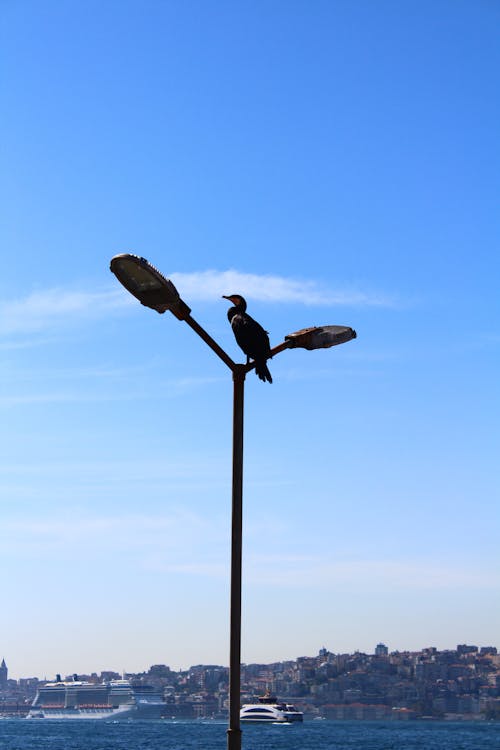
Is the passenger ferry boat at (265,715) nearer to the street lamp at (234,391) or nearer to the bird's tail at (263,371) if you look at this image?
the bird's tail at (263,371)

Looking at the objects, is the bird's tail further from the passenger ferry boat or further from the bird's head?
the passenger ferry boat

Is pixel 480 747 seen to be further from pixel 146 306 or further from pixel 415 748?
pixel 146 306

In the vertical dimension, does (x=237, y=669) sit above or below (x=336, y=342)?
below

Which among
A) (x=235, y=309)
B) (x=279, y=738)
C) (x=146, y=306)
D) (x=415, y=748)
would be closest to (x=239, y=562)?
(x=146, y=306)

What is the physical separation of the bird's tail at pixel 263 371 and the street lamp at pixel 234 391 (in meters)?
0.78

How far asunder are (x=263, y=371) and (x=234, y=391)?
1.14 m

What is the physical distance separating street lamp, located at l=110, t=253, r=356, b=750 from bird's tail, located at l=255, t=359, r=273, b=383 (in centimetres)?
78

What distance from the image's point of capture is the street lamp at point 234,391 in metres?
8.00

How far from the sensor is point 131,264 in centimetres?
827

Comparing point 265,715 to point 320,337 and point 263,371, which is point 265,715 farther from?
point 320,337

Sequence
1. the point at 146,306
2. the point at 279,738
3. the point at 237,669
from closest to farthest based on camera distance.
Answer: the point at 237,669 → the point at 146,306 → the point at 279,738

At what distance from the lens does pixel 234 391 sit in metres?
8.90

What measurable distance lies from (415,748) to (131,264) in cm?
11364

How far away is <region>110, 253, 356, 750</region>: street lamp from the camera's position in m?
8.00
